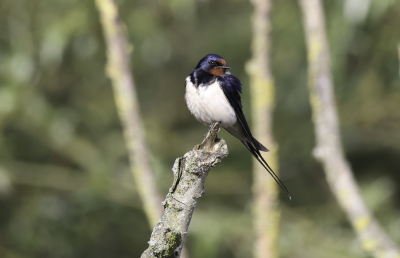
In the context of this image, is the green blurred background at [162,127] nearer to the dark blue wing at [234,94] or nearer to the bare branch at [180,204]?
the dark blue wing at [234,94]

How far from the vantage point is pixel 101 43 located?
7.43 metres

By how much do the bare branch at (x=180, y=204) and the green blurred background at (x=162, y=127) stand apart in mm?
4572

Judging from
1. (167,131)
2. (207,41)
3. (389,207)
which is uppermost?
(207,41)

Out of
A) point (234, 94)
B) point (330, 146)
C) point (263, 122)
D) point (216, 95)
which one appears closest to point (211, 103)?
point (216, 95)

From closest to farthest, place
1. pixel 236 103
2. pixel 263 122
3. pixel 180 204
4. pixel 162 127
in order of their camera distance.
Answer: pixel 180 204 → pixel 236 103 → pixel 263 122 → pixel 162 127

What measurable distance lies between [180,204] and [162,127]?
20.8ft

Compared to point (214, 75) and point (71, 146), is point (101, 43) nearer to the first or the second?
point (71, 146)

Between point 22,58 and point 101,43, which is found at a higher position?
point 101,43

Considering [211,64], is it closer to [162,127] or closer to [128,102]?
[128,102]

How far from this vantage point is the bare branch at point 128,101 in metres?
3.96

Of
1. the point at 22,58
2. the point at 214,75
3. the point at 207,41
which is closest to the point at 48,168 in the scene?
the point at 22,58

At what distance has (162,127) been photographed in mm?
8344

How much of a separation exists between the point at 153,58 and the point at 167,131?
1342mm

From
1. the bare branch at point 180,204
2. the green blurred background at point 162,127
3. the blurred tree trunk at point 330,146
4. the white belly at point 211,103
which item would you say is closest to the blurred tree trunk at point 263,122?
the blurred tree trunk at point 330,146
